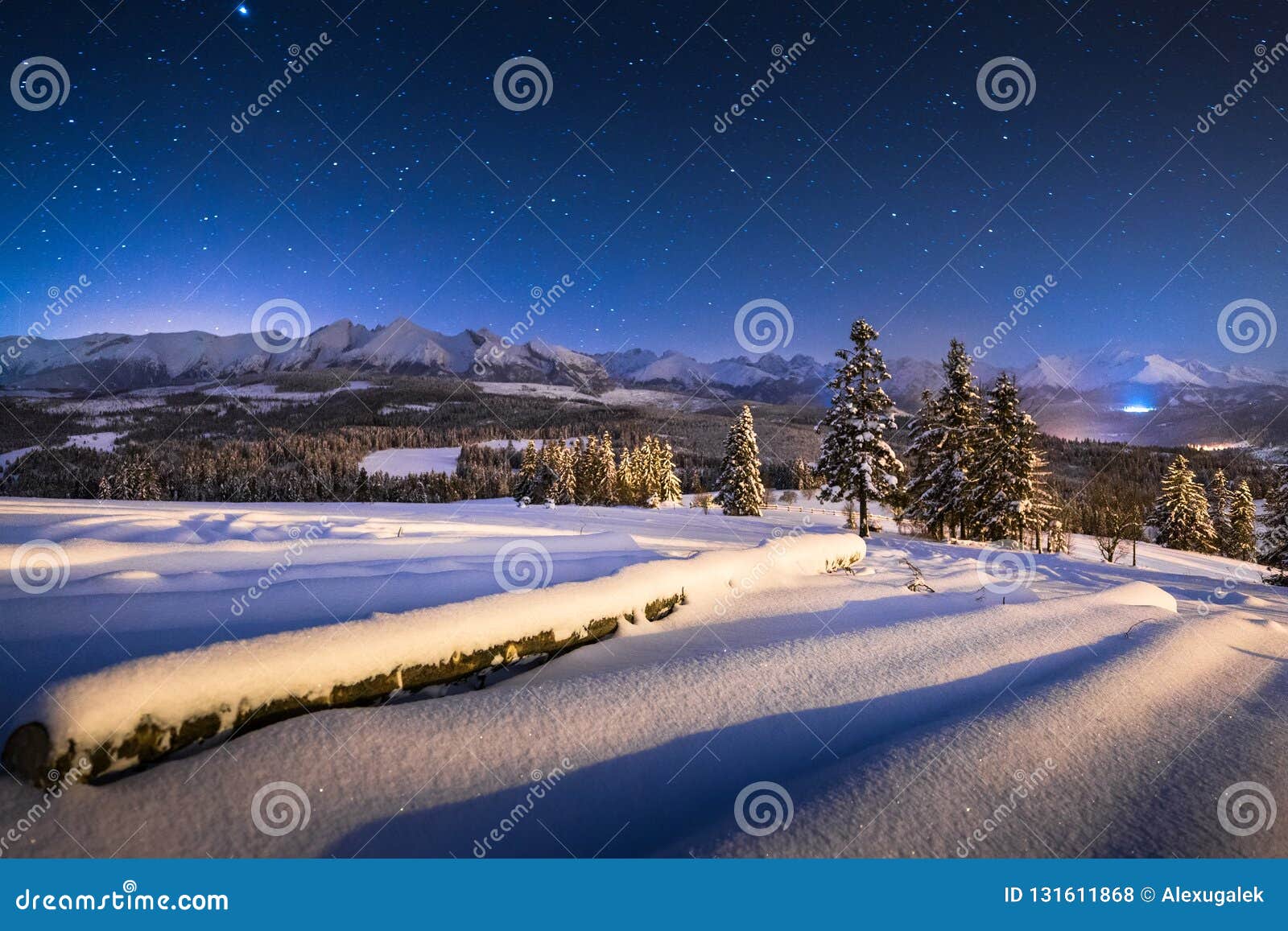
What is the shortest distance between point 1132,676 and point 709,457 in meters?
149

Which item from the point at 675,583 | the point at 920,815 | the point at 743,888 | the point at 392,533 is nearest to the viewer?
the point at 743,888

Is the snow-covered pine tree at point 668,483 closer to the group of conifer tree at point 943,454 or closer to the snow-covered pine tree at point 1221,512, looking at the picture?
the group of conifer tree at point 943,454

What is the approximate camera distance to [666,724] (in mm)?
3504

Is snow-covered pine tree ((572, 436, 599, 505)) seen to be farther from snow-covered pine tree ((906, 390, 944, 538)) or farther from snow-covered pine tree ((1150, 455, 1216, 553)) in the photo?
snow-covered pine tree ((1150, 455, 1216, 553))

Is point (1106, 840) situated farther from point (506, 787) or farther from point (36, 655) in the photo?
point (36, 655)

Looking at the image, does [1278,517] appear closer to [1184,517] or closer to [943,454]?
[1184,517]

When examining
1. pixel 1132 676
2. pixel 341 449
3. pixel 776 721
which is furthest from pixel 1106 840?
pixel 341 449

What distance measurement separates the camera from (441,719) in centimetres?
326

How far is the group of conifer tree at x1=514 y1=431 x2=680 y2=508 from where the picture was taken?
135 ft
